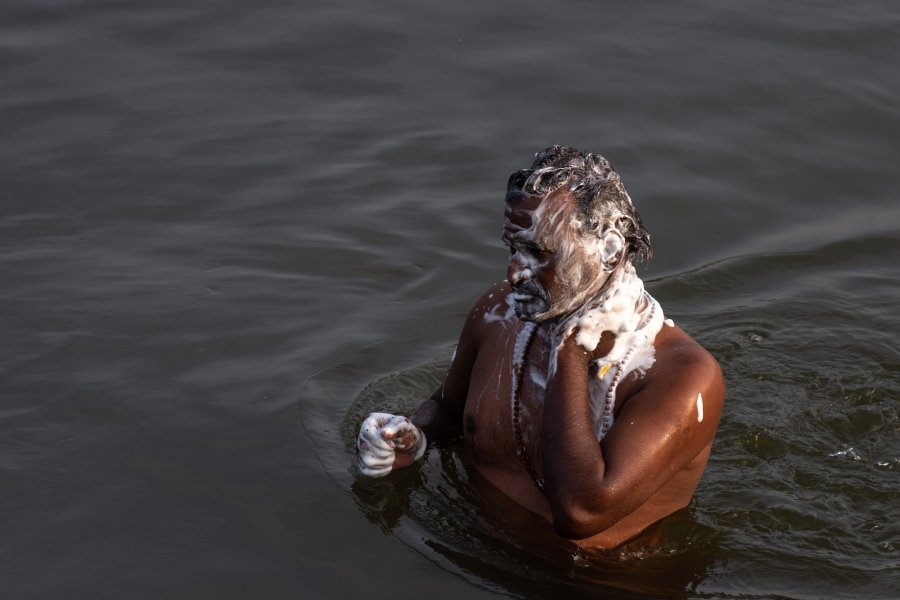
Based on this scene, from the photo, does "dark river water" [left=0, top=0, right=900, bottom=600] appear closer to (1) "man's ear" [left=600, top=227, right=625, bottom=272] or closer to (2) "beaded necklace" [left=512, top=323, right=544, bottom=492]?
(2) "beaded necklace" [left=512, top=323, right=544, bottom=492]

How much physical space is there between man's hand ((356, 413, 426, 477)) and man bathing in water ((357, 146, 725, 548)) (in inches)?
0.4

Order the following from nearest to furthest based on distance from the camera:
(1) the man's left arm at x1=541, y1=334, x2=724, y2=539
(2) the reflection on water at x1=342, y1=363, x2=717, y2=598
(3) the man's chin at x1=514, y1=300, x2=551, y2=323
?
1. (1) the man's left arm at x1=541, y1=334, x2=724, y2=539
2. (3) the man's chin at x1=514, y1=300, x2=551, y2=323
3. (2) the reflection on water at x1=342, y1=363, x2=717, y2=598

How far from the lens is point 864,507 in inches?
184

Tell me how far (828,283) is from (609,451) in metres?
3.14

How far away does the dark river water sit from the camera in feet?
14.2

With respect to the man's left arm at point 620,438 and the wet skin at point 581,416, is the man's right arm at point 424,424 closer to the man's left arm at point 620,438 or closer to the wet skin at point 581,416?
the wet skin at point 581,416

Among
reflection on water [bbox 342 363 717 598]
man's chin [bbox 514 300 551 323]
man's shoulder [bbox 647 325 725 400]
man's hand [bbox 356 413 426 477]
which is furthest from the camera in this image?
man's hand [bbox 356 413 426 477]

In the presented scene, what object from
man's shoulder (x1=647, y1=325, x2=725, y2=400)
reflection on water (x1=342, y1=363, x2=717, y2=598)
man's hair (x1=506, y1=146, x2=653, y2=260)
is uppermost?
man's hair (x1=506, y1=146, x2=653, y2=260)

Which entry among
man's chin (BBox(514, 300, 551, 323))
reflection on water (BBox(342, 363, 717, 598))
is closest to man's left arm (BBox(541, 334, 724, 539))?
man's chin (BBox(514, 300, 551, 323))

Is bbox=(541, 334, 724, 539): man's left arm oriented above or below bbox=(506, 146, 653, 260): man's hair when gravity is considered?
below

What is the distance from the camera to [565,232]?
12.5ft

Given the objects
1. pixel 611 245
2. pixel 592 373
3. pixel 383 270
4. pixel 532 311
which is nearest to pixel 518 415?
pixel 592 373

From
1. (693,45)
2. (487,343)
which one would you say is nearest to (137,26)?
(693,45)

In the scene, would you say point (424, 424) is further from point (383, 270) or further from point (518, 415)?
point (383, 270)
